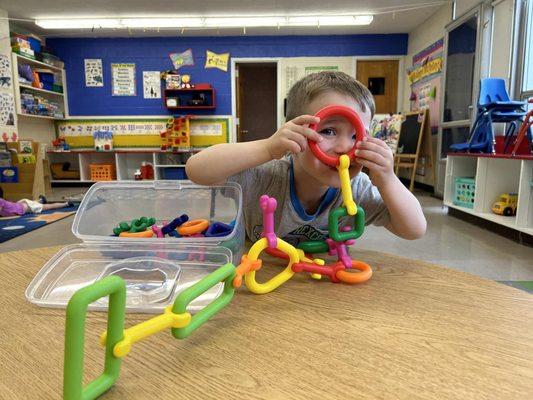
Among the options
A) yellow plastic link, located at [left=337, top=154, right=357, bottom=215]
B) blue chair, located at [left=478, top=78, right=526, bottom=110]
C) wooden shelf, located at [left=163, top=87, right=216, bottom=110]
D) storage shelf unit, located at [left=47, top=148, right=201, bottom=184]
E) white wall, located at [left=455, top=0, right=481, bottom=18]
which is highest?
white wall, located at [left=455, top=0, right=481, bottom=18]

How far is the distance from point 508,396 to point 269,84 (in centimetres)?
770

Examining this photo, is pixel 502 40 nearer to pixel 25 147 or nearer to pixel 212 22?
pixel 212 22

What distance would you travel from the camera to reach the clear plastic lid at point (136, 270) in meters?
0.51

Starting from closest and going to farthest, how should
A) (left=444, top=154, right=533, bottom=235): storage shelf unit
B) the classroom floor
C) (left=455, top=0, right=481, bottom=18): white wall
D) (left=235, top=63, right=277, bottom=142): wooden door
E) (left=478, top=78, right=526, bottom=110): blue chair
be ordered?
the classroom floor < (left=444, top=154, right=533, bottom=235): storage shelf unit < (left=478, top=78, right=526, bottom=110): blue chair < (left=455, top=0, right=481, bottom=18): white wall < (left=235, top=63, right=277, bottom=142): wooden door

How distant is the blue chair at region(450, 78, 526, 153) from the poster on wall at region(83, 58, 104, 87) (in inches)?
211

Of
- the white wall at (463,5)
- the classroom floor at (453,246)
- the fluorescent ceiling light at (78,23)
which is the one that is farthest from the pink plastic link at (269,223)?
the fluorescent ceiling light at (78,23)

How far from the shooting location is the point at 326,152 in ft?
2.03

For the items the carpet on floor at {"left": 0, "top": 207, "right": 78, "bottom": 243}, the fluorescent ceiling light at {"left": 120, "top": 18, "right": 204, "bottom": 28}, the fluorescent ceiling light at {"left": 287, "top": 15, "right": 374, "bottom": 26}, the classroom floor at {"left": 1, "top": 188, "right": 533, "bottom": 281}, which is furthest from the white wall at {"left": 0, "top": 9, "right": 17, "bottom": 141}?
the fluorescent ceiling light at {"left": 287, "top": 15, "right": 374, "bottom": 26}

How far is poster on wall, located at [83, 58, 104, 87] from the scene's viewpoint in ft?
19.4

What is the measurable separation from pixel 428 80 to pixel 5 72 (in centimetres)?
542

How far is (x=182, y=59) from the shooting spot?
5.90 m

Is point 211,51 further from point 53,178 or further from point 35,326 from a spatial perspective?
point 35,326

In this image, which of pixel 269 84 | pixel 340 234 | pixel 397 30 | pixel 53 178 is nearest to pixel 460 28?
pixel 397 30

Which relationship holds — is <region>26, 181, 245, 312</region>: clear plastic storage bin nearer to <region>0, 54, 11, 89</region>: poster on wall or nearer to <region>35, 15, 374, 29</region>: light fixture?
<region>35, 15, 374, 29</region>: light fixture
